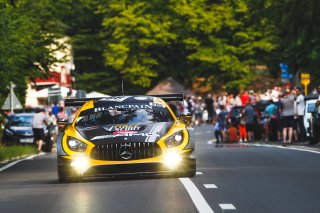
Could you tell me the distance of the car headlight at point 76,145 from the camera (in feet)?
62.7

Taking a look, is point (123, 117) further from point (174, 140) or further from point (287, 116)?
point (287, 116)

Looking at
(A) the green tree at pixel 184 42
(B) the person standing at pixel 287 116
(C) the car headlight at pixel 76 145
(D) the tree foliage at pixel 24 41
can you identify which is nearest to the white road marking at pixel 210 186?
(C) the car headlight at pixel 76 145

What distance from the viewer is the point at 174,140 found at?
19.2 meters

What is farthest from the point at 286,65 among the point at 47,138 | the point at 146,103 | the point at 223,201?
the point at 223,201

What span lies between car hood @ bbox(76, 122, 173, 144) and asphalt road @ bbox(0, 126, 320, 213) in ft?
2.14

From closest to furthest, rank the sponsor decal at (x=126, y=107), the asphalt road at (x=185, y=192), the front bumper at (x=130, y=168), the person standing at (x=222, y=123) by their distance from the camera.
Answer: the asphalt road at (x=185, y=192)
the front bumper at (x=130, y=168)
the sponsor decal at (x=126, y=107)
the person standing at (x=222, y=123)

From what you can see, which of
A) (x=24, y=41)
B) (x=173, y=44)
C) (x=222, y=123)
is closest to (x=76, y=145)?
(x=24, y=41)

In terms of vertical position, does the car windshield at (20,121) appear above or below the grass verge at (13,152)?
above

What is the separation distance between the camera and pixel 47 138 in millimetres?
42750

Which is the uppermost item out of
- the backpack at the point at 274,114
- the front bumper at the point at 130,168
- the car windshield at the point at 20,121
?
the car windshield at the point at 20,121

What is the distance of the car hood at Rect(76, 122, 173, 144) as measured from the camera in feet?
62.3

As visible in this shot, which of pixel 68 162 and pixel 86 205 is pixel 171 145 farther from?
pixel 86 205

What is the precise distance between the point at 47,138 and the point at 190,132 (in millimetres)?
23777

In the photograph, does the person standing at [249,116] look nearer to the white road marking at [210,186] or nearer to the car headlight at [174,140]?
the car headlight at [174,140]
